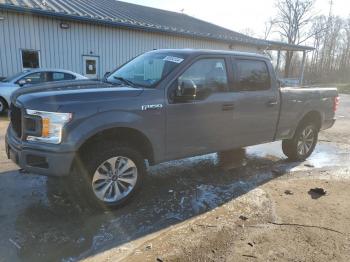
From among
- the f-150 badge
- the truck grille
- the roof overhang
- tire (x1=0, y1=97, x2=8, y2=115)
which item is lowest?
tire (x1=0, y1=97, x2=8, y2=115)

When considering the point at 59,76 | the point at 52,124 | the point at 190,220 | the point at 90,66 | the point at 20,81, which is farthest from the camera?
the point at 90,66

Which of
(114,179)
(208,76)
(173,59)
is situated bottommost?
(114,179)

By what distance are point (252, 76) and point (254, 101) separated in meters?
0.42

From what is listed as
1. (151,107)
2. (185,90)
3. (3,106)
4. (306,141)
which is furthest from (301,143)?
(3,106)

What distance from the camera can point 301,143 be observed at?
21.5 ft

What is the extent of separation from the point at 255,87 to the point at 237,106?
0.61 meters

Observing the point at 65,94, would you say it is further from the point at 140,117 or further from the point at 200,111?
the point at 200,111

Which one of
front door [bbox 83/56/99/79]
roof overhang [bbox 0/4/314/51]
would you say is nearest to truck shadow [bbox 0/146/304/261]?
roof overhang [bbox 0/4/314/51]

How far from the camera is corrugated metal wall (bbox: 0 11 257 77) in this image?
40.9 ft

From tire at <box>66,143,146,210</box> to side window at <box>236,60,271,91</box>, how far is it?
2.09 m

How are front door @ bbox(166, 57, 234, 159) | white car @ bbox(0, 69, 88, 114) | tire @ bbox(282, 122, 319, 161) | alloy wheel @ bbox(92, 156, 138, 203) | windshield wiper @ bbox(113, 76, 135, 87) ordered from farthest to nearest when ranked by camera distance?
white car @ bbox(0, 69, 88, 114)
tire @ bbox(282, 122, 319, 161)
windshield wiper @ bbox(113, 76, 135, 87)
front door @ bbox(166, 57, 234, 159)
alloy wheel @ bbox(92, 156, 138, 203)

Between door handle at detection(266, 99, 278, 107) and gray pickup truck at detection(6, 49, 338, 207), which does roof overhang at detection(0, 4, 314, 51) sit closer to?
gray pickup truck at detection(6, 49, 338, 207)

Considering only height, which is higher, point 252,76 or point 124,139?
point 252,76

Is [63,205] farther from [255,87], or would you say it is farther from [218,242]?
[255,87]
